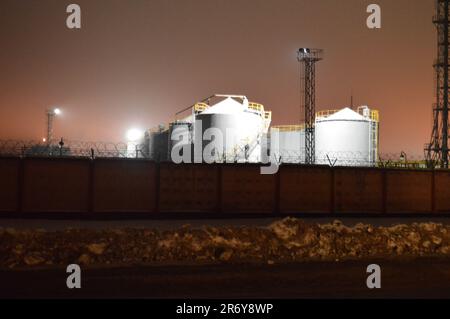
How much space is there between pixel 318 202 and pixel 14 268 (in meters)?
14.7

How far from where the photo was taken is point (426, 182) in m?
25.8

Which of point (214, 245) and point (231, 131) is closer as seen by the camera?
point (214, 245)

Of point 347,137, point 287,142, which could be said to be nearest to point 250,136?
point 347,137

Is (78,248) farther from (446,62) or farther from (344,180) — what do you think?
(446,62)

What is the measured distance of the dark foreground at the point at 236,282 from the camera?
34.4ft

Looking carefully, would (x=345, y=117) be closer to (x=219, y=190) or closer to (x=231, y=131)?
(x=231, y=131)

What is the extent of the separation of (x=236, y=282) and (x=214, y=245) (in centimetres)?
332

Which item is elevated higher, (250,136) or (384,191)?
(250,136)

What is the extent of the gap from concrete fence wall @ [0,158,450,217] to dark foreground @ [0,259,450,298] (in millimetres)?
8098

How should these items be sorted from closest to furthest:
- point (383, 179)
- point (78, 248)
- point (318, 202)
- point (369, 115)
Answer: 1. point (78, 248)
2. point (318, 202)
3. point (383, 179)
4. point (369, 115)

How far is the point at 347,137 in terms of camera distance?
44312 mm

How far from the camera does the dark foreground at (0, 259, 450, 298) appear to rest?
1048cm

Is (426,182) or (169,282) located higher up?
(426,182)
